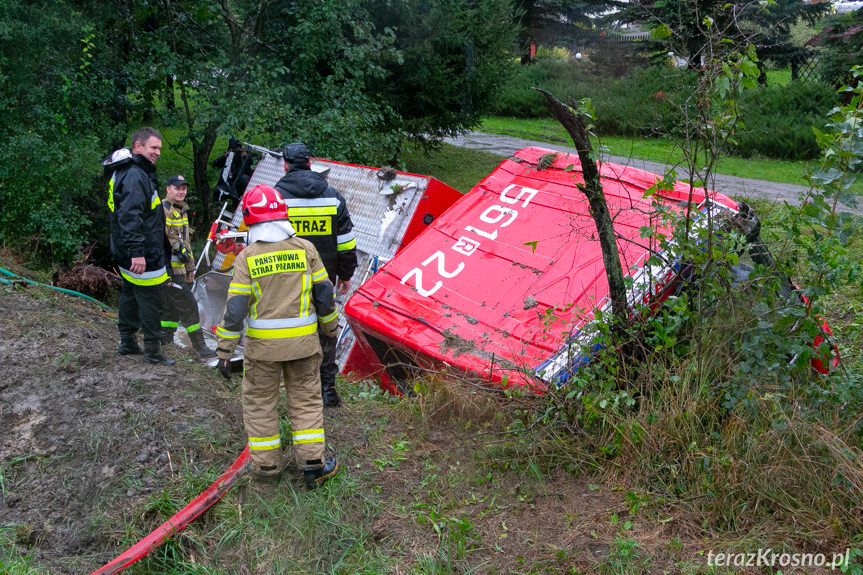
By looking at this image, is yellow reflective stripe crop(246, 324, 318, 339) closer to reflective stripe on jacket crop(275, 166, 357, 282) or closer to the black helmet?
reflective stripe on jacket crop(275, 166, 357, 282)

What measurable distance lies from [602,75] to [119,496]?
2567 centimetres

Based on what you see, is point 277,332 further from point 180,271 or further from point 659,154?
point 659,154

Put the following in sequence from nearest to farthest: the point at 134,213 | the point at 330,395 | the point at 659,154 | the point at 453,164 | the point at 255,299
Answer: the point at 255,299 → the point at 330,395 → the point at 134,213 → the point at 453,164 → the point at 659,154

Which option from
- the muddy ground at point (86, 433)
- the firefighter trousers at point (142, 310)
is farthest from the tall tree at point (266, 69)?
the muddy ground at point (86, 433)

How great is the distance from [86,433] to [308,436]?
4.52ft

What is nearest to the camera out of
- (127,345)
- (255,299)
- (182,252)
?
(255,299)

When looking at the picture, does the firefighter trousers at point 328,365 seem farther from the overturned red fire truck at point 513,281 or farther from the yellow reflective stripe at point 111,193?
the yellow reflective stripe at point 111,193

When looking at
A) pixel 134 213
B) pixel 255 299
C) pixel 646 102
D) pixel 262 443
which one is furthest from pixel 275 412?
pixel 646 102

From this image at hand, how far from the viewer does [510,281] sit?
5.13 meters

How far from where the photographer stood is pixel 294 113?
352 inches

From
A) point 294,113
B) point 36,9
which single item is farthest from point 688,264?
point 36,9

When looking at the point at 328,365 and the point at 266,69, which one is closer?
the point at 328,365

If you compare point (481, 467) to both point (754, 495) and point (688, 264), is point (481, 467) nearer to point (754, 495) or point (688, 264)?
point (754, 495)

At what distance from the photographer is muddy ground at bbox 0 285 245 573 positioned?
339cm
